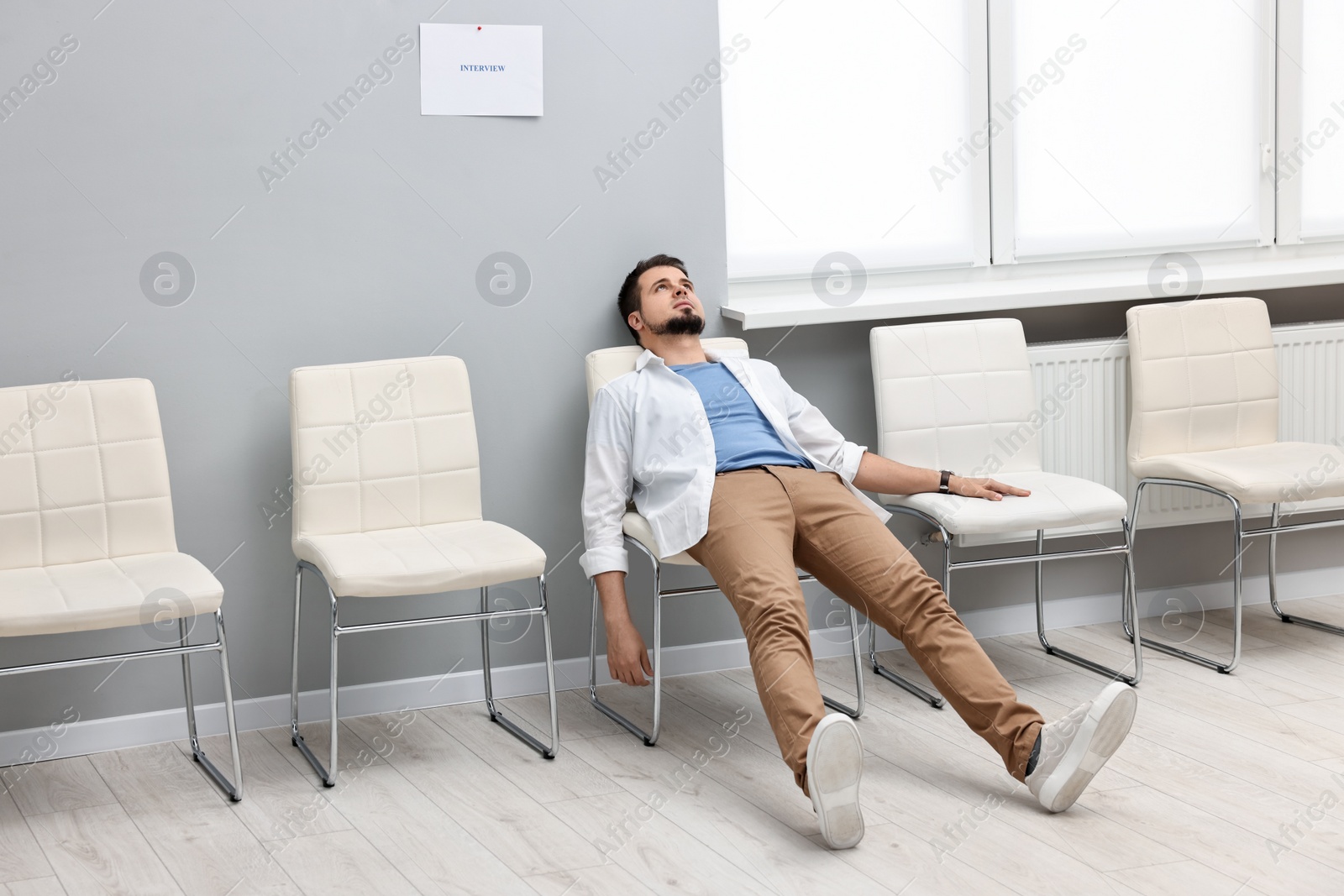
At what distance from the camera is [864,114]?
11.2ft

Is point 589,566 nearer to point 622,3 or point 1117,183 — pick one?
point 622,3

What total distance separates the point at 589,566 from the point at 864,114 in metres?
1.52

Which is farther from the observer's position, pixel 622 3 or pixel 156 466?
pixel 622 3

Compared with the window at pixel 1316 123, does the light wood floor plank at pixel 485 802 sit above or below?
below

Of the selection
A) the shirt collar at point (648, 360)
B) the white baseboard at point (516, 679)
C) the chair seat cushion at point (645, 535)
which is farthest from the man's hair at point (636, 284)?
the white baseboard at point (516, 679)

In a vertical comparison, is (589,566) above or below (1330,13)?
below

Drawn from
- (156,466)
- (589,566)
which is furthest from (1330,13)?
(156,466)

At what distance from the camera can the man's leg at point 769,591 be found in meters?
2.25

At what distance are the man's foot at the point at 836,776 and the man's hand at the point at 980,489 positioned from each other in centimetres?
96

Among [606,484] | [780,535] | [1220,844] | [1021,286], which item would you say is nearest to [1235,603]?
[1021,286]

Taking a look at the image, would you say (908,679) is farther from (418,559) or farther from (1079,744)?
(418,559)

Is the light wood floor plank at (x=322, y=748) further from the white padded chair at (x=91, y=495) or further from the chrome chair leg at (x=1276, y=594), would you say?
the chrome chair leg at (x=1276, y=594)

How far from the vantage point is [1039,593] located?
3428 mm

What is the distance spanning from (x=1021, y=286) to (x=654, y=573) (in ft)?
4.51
